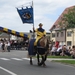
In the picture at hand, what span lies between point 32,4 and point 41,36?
76.8ft

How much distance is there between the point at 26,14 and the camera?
42062mm

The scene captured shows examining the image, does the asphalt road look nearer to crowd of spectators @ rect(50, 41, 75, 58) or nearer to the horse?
the horse

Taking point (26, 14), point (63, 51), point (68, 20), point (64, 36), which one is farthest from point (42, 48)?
point (64, 36)

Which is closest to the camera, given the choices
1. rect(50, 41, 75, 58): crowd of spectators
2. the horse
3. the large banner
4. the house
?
the horse

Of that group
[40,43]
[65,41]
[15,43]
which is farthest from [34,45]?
[65,41]

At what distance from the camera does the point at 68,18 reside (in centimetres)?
2975

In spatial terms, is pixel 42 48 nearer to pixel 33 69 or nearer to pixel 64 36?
pixel 33 69

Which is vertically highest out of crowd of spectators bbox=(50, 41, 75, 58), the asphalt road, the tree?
the tree

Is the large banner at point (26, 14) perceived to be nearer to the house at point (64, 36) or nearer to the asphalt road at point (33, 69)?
the asphalt road at point (33, 69)

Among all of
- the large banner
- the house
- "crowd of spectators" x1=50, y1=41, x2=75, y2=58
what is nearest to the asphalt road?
"crowd of spectators" x1=50, y1=41, x2=75, y2=58

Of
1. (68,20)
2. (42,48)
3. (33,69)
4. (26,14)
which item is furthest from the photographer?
(26,14)

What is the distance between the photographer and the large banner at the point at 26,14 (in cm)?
4128

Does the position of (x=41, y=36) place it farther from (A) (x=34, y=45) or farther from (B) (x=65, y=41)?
(B) (x=65, y=41)

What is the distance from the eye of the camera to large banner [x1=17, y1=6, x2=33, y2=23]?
135 ft
